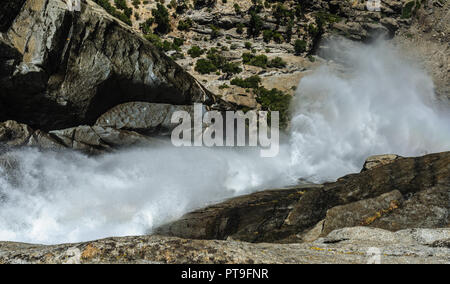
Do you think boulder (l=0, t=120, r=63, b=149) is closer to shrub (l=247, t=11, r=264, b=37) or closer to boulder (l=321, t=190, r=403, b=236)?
boulder (l=321, t=190, r=403, b=236)

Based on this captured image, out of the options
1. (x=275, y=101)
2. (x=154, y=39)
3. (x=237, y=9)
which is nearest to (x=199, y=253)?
(x=275, y=101)

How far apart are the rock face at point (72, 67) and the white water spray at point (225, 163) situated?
3.29 meters

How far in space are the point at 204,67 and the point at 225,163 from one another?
1644 cm

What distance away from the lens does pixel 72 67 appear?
22.6m

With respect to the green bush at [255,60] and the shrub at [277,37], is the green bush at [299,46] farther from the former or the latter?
the green bush at [255,60]

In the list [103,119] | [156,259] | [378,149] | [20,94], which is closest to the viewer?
[156,259]

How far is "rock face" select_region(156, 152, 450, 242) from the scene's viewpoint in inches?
388

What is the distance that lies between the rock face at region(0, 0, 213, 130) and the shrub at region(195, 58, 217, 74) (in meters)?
13.3

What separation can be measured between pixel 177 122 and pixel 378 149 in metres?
24.1

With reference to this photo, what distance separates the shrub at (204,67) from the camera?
40.0 metres

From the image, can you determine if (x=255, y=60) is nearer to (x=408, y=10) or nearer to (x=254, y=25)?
(x=254, y=25)

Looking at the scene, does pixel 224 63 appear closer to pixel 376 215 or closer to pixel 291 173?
pixel 291 173

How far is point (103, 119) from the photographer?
2481 cm
